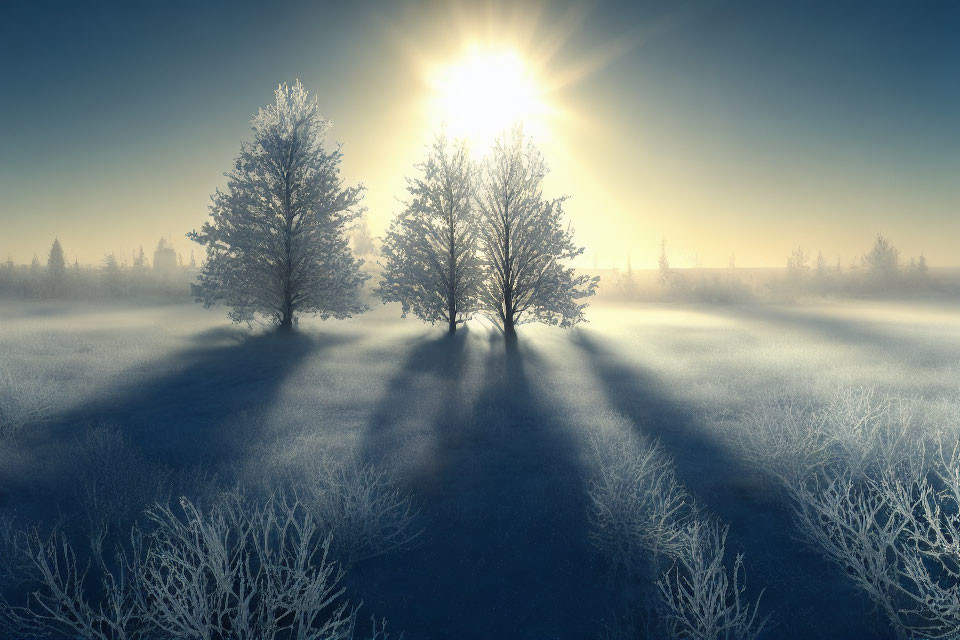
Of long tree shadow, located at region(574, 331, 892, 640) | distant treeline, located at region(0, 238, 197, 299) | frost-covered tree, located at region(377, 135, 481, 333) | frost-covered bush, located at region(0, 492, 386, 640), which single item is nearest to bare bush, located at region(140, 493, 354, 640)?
frost-covered bush, located at region(0, 492, 386, 640)

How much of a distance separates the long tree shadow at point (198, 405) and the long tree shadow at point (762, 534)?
8.21 metres

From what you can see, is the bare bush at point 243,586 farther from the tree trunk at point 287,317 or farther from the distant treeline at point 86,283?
the distant treeline at point 86,283

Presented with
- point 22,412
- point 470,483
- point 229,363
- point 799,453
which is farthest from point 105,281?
point 799,453

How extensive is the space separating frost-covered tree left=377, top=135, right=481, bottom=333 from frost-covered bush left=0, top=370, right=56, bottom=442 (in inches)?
442

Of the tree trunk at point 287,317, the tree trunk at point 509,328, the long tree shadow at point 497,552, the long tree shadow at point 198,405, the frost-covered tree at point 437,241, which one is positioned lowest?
the long tree shadow at point 497,552

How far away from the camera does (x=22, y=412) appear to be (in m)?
9.23

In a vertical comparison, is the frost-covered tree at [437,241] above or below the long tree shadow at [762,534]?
above

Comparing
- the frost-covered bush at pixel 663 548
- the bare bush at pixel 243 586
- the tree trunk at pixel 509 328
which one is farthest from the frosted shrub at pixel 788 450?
the tree trunk at pixel 509 328

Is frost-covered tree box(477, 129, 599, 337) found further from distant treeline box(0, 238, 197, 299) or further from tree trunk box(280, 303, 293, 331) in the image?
distant treeline box(0, 238, 197, 299)

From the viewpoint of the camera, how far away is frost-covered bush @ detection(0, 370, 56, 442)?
29.5 feet

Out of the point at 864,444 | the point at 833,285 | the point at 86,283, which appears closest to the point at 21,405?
the point at 864,444

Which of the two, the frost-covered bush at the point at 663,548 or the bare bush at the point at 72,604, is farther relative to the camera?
the frost-covered bush at the point at 663,548

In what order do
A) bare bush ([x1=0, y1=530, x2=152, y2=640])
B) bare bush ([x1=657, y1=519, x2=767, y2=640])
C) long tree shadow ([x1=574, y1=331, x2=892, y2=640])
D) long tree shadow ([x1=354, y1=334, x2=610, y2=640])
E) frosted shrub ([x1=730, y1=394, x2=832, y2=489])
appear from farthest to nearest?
frosted shrub ([x1=730, y1=394, x2=832, y2=489]) < long tree shadow ([x1=354, y1=334, x2=610, y2=640]) < long tree shadow ([x1=574, y1=331, x2=892, y2=640]) < bare bush ([x1=657, y1=519, x2=767, y2=640]) < bare bush ([x1=0, y1=530, x2=152, y2=640])

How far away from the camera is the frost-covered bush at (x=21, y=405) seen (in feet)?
29.5
